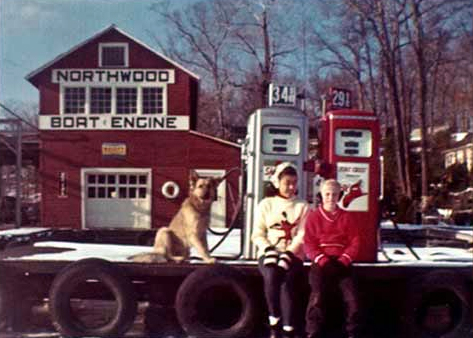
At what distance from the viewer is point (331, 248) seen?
172 inches

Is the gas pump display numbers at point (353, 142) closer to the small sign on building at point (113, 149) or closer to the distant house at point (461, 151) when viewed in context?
the distant house at point (461, 151)

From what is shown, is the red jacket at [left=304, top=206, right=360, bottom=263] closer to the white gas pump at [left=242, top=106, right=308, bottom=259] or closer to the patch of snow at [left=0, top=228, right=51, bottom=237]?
the white gas pump at [left=242, top=106, right=308, bottom=259]

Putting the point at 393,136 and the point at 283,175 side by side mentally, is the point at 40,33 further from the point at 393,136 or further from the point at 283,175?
the point at 393,136

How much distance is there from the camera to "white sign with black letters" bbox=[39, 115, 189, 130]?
470cm

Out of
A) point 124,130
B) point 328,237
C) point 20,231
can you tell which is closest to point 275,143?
point 328,237

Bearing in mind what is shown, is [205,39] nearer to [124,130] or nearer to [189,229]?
[124,130]

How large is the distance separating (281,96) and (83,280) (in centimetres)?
195

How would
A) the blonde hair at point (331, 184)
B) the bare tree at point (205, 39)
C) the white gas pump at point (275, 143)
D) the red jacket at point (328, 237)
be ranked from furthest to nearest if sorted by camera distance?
the bare tree at point (205, 39)
the white gas pump at point (275, 143)
the blonde hair at point (331, 184)
the red jacket at point (328, 237)

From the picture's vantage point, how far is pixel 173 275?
4703mm

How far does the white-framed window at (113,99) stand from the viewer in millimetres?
4684

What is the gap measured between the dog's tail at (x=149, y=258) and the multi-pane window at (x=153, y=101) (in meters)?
1.05

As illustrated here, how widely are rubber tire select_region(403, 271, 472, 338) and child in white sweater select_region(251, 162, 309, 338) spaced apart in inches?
36.1

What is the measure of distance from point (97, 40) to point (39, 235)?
155cm

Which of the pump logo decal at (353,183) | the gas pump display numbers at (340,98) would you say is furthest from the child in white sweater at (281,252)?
the gas pump display numbers at (340,98)
